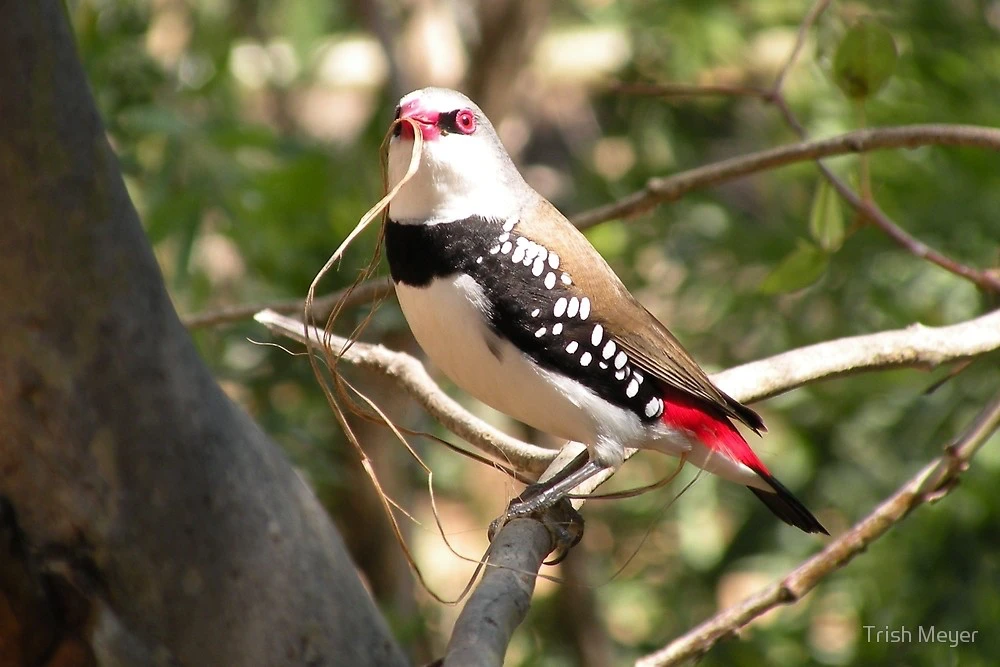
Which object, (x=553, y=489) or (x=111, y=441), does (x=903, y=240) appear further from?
(x=111, y=441)

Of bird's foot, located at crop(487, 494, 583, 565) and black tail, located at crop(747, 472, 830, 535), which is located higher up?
bird's foot, located at crop(487, 494, 583, 565)

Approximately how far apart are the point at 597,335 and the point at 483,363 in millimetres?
248

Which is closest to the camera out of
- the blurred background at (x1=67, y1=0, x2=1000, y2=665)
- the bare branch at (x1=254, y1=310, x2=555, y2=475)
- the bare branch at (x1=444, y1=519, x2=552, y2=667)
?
the bare branch at (x1=444, y1=519, x2=552, y2=667)

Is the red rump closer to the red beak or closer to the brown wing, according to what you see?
the brown wing

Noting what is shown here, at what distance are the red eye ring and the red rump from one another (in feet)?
2.32

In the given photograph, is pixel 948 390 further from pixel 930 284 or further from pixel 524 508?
pixel 524 508

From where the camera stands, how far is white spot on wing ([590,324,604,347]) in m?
2.28

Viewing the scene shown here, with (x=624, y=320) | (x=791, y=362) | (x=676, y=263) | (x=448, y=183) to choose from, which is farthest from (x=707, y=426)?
(x=676, y=263)

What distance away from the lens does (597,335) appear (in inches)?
90.0

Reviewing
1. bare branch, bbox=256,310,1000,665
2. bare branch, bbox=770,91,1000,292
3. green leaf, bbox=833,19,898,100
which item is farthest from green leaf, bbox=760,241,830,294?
green leaf, bbox=833,19,898,100

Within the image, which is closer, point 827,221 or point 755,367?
point 755,367

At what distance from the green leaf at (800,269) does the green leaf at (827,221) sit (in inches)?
1.5

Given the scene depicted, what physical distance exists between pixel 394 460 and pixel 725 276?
1481 mm

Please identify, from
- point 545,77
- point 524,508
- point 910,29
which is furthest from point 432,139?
point 545,77
